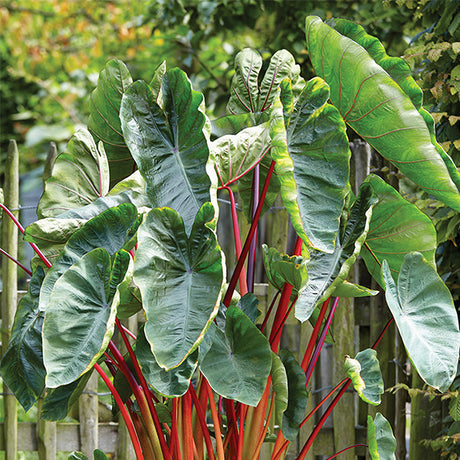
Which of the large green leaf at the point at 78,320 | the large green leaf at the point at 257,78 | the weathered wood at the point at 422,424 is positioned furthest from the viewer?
the weathered wood at the point at 422,424

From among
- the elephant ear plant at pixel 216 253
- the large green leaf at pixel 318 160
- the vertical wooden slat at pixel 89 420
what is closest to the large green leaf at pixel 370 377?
the elephant ear plant at pixel 216 253

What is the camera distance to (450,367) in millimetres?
1103

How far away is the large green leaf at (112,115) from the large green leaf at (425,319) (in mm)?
829

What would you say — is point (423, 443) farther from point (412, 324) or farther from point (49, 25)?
point (49, 25)

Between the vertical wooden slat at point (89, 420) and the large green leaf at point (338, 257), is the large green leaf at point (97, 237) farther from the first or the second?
the vertical wooden slat at point (89, 420)

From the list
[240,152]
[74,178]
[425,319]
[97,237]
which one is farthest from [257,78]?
[425,319]

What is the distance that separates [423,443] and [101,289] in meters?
1.37

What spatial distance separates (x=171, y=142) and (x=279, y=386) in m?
0.60

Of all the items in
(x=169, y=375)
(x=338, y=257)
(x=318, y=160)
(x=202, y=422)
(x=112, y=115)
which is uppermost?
(x=112, y=115)

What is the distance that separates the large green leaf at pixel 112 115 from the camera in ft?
4.95

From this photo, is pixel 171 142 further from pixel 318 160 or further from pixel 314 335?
pixel 314 335

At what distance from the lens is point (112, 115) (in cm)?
157

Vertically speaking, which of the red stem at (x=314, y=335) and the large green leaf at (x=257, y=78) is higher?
the large green leaf at (x=257, y=78)

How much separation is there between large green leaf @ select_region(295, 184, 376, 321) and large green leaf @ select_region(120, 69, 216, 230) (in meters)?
0.30
